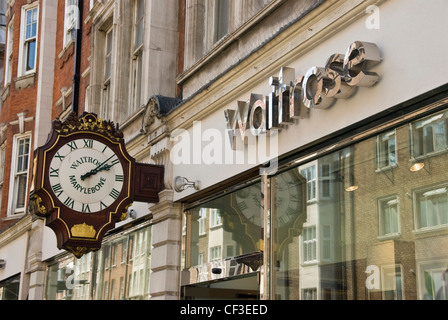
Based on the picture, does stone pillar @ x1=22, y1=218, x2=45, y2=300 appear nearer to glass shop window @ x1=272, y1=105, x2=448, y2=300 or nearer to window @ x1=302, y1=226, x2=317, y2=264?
glass shop window @ x1=272, y1=105, x2=448, y2=300

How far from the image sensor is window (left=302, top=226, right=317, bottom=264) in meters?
7.80

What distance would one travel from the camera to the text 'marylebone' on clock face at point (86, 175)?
10.4 meters

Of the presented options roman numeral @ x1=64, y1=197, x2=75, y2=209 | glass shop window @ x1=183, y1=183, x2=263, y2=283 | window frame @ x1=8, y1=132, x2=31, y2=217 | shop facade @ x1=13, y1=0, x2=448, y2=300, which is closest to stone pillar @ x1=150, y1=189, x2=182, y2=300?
shop facade @ x1=13, y1=0, x2=448, y2=300

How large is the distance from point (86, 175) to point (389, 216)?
502cm

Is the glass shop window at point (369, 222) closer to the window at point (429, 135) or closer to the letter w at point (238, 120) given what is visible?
the window at point (429, 135)

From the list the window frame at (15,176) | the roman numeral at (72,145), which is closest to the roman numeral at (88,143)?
the roman numeral at (72,145)

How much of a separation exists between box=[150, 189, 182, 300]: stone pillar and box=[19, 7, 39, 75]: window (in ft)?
40.2

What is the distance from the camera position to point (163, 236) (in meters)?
11.1

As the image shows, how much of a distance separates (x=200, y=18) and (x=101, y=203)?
3195 millimetres

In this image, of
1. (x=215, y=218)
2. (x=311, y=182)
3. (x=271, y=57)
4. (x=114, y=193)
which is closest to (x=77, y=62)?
(x=114, y=193)

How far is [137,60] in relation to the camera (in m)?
13.7

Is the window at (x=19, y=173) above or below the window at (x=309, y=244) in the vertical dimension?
above

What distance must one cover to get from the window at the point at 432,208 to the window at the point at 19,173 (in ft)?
52.8

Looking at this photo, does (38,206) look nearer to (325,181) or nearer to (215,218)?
(215,218)
